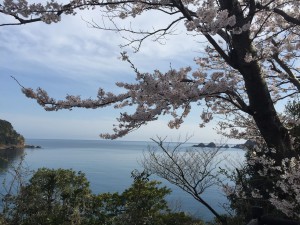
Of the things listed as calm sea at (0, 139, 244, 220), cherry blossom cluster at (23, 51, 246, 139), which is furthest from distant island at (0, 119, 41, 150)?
cherry blossom cluster at (23, 51, 246, 139)

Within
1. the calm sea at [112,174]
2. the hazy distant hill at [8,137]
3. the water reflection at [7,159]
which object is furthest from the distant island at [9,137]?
the calm sea at [112,174]

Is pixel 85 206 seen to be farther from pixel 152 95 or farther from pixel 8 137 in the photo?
pixel 8 137

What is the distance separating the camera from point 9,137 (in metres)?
83.4

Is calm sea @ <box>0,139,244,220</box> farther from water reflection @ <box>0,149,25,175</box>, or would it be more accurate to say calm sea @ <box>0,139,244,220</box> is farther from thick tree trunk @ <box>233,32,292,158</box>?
thick tree trunk @ <box>233,32,292,158</box>

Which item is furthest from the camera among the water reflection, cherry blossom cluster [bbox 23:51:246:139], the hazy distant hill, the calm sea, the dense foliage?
the hazy distant hill

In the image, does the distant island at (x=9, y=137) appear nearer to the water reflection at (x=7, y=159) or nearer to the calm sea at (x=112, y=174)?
the water reflection at (x=7, y=159)

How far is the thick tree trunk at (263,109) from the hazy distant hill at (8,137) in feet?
263

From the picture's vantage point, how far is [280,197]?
3.96m

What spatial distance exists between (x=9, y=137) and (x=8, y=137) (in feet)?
1.65

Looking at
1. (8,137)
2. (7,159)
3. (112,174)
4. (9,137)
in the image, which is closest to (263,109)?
(7,159)

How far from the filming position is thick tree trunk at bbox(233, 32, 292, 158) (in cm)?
352

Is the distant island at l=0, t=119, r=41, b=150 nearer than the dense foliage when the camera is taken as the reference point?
No

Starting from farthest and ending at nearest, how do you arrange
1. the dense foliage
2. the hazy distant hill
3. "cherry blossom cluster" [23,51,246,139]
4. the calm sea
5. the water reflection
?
the hazy distant hill → the calm sea → the water reflection → the dense foliage → "cherry blossom cluster" [23,51,246,139]

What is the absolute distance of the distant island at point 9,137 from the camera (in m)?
78.8
